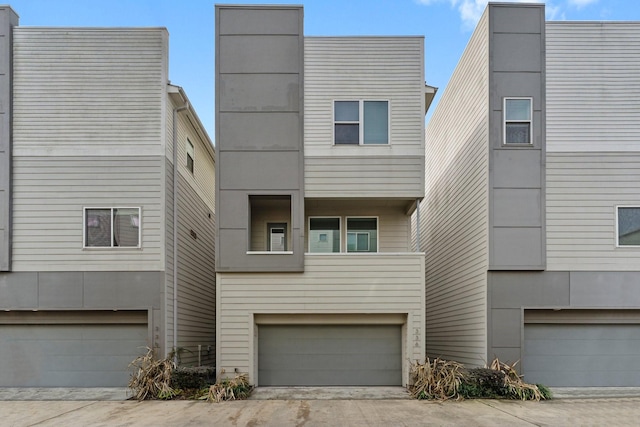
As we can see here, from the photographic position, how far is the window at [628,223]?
10451 millimetres

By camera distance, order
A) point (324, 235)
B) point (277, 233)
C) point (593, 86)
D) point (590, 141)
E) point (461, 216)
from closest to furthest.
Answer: point (590, 141), point (593, 86), point (324, 235), point (277, 233), point (461, 216)


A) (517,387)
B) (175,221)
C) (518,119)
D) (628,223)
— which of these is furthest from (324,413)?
(628,223)

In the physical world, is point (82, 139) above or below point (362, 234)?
above

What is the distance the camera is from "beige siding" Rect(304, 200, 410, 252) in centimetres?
1189

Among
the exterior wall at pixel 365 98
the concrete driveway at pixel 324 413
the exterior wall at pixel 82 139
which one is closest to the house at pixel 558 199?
the concrete driveway at pixel 324 413

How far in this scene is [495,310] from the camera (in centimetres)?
1025

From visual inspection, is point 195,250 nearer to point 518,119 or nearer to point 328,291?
point 328,291

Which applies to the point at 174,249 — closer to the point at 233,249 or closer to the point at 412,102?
the point at 233,249

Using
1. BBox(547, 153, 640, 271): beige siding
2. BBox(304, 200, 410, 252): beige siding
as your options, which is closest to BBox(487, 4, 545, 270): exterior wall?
BBox(547, 153, 640, 271): beige siding

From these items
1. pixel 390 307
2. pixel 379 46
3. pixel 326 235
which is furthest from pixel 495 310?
pixel 379 46

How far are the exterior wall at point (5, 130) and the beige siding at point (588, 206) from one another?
12412mm

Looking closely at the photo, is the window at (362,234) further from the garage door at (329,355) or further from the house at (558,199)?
the house at (558,199)

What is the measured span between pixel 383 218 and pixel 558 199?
4.16m

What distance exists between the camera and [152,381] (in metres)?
9.73
